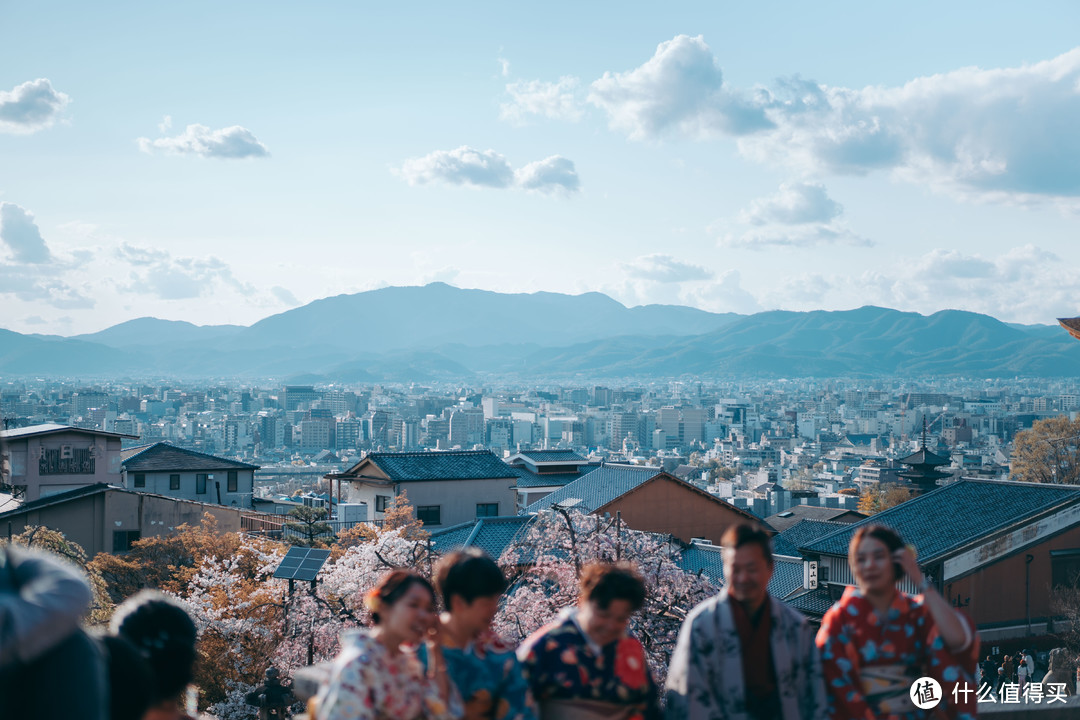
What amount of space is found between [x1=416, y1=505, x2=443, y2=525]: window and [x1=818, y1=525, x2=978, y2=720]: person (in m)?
23.7

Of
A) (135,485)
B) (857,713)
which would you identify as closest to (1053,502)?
(857,713)

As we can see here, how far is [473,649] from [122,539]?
21.5m

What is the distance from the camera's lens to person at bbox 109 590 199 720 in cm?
256

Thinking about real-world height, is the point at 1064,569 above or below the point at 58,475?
below

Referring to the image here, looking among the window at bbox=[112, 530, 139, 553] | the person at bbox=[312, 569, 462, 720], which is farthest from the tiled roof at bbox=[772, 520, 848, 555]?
the person at bbox=[312, 569, 462, 720]

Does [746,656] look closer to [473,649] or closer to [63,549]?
[473,649]

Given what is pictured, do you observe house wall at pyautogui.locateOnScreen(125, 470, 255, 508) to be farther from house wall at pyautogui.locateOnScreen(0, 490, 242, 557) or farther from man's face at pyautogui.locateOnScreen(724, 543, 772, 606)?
man's face at pyautogui.locateOnScreen(724, 543, 772, 606)

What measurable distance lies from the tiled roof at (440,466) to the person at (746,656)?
77.6 feet

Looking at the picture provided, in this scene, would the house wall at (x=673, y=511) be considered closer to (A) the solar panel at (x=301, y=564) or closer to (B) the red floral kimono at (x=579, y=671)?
(A) the solar panel at (x=301, y=564)

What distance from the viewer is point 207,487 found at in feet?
110

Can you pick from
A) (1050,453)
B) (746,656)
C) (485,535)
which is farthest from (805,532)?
(746,656)

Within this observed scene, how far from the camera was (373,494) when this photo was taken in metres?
27.2

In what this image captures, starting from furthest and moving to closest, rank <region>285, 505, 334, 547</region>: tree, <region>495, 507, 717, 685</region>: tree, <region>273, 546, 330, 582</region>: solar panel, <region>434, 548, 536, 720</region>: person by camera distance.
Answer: <region>285, 505, 334, 547</region>: tree, <region>273, 546, 330, 582</region>: solar panel, <region>495, 507, 717, 685</region>: tree, <region>434, 548, 536, 720</region>: person

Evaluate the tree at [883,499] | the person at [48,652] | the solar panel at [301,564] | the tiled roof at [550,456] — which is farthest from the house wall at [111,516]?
the tree at [883,499]
